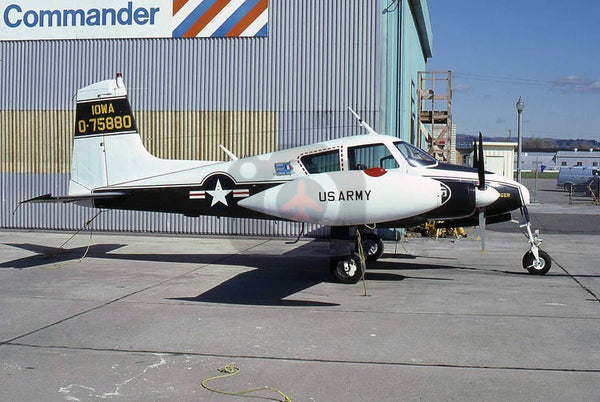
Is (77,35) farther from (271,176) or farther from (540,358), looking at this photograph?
(540,358)

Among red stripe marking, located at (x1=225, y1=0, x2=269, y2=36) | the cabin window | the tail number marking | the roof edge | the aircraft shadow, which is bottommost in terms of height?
the aircraft shadow

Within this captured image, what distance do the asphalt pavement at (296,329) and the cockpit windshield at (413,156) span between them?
2181 mm

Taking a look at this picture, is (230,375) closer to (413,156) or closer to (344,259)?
(344,259)

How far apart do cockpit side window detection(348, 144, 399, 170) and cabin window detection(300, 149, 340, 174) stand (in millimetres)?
277

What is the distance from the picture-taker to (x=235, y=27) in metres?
19.8

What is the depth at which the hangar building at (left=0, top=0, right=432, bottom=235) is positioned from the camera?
63.0ft

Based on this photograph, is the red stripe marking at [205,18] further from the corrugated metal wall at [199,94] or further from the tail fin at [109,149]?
the tail fin at [109,149]

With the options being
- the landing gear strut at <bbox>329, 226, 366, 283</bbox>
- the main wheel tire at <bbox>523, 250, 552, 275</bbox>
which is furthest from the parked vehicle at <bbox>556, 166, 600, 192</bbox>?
the landing gear strut at <bbox>329, 226, 366, 283</bbox>

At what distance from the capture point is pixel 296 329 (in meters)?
8.20

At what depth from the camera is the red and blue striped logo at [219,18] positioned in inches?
A: 772

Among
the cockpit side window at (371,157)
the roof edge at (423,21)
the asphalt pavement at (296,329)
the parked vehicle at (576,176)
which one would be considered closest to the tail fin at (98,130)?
the asphalt pavement at (296,329)

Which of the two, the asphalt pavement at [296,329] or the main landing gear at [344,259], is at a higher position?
the main landing gear at [344,259]

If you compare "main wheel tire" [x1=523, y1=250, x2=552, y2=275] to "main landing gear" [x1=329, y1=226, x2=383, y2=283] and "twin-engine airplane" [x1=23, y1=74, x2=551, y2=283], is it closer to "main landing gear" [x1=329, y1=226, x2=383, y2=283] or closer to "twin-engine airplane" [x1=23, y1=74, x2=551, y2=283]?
"twin-engine airplane" [x1=23, y1=74, x2=551, y2=283]

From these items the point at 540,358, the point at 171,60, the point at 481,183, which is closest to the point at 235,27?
the point at 171,60
